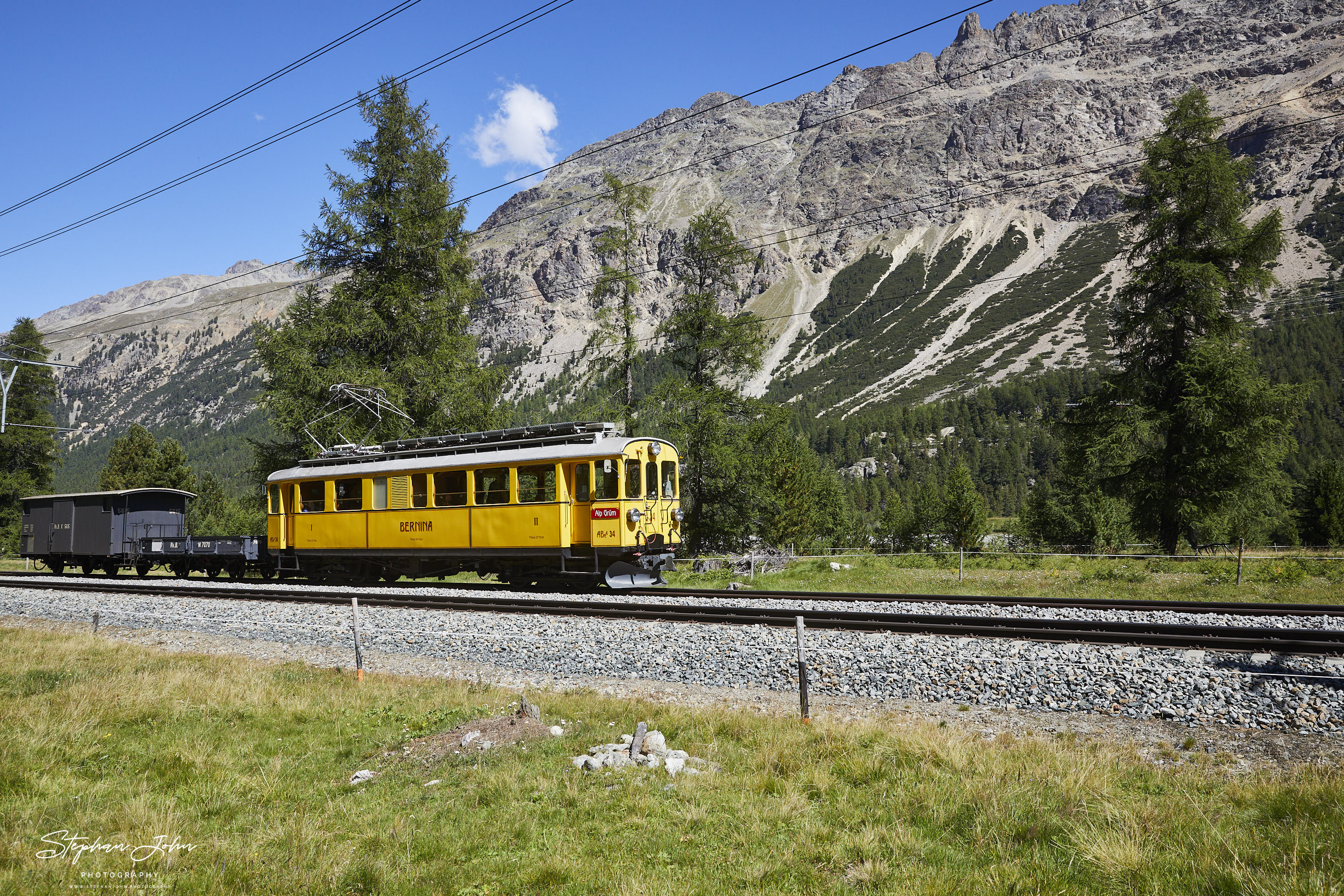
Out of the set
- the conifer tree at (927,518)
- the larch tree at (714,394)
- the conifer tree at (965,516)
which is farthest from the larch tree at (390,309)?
the conifer tree at (927,518)

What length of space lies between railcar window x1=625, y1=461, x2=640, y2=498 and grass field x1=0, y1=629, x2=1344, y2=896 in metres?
9.34

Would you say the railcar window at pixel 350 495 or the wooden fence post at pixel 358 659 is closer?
the wooden fence post at pixel 358 659

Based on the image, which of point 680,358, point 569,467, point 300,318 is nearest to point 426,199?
point 300,318

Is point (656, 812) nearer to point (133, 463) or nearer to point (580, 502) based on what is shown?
point (580, 502)

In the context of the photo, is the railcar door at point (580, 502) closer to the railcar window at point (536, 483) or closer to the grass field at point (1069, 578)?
the railcar window at point (536, 483)

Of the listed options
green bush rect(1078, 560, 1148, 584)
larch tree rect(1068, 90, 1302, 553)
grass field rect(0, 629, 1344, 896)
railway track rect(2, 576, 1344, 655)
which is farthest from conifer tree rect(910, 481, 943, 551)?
grass field rect(0, 629, 1344, 896)

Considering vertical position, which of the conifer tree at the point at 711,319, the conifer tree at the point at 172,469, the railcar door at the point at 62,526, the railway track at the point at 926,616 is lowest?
the railway track at the point at 926,616

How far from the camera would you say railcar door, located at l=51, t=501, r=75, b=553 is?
29594mm

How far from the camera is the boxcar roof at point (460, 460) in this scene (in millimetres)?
17844

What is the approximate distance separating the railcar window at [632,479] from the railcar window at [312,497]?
10038 millimetres

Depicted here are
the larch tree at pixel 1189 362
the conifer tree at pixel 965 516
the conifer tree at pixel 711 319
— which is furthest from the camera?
the conifer tree at pixel 965 516

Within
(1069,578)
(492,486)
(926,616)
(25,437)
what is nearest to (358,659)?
(492,486)

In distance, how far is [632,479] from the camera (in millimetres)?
17906

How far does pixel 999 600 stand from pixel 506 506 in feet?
37.0
